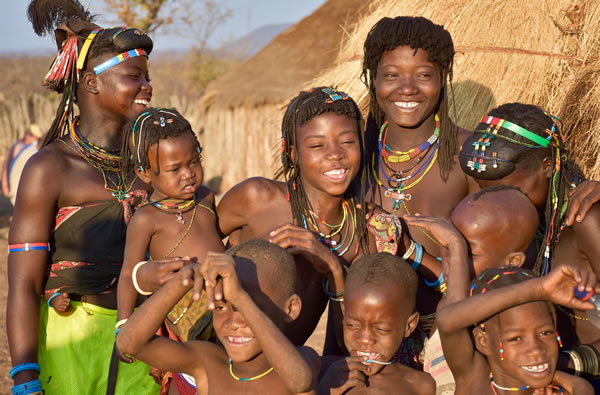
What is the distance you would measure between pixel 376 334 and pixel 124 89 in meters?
1.59

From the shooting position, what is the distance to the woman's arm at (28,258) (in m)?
3.09

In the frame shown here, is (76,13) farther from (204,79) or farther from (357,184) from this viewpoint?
(204,79)

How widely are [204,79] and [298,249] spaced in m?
25.0

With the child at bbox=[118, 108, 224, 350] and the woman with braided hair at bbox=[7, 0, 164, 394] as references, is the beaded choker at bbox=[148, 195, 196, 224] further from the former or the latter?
the woman with braided hair at bbox=[7, 0, 164, 394]

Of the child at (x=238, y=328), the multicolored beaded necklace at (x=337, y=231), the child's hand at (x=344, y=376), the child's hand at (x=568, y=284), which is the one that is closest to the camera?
the child's hand at (x=568, y=284)

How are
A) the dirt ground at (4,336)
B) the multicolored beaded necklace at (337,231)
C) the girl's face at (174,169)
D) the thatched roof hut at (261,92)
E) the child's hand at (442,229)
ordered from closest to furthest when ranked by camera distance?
the child's hand at (442,229)
the multicolored beaded necklace at (337,231)
the girl's face at (174,169)
the dirt ground at (4,336)
the thatched roof hut at (261,92)

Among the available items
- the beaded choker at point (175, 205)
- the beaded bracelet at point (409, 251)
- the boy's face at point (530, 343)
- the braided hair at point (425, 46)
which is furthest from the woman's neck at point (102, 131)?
the boy's face at point (530, 343)

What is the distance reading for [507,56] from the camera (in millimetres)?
4527

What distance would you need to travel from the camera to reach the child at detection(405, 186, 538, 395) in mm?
2814

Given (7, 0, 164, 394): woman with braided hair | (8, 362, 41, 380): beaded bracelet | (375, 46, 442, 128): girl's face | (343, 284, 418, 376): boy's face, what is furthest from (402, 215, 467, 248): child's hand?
(8, 362, 41, 380): beaded bracelet

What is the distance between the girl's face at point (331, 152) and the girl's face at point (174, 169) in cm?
51

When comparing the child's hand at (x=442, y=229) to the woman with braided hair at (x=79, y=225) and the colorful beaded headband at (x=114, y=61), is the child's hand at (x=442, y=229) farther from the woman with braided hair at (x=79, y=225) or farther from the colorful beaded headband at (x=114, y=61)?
the colorful beaded headband at (x=114, y=61)

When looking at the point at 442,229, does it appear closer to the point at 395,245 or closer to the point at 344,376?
the point at 395,245

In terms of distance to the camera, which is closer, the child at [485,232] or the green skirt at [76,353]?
the child at [485,232]
